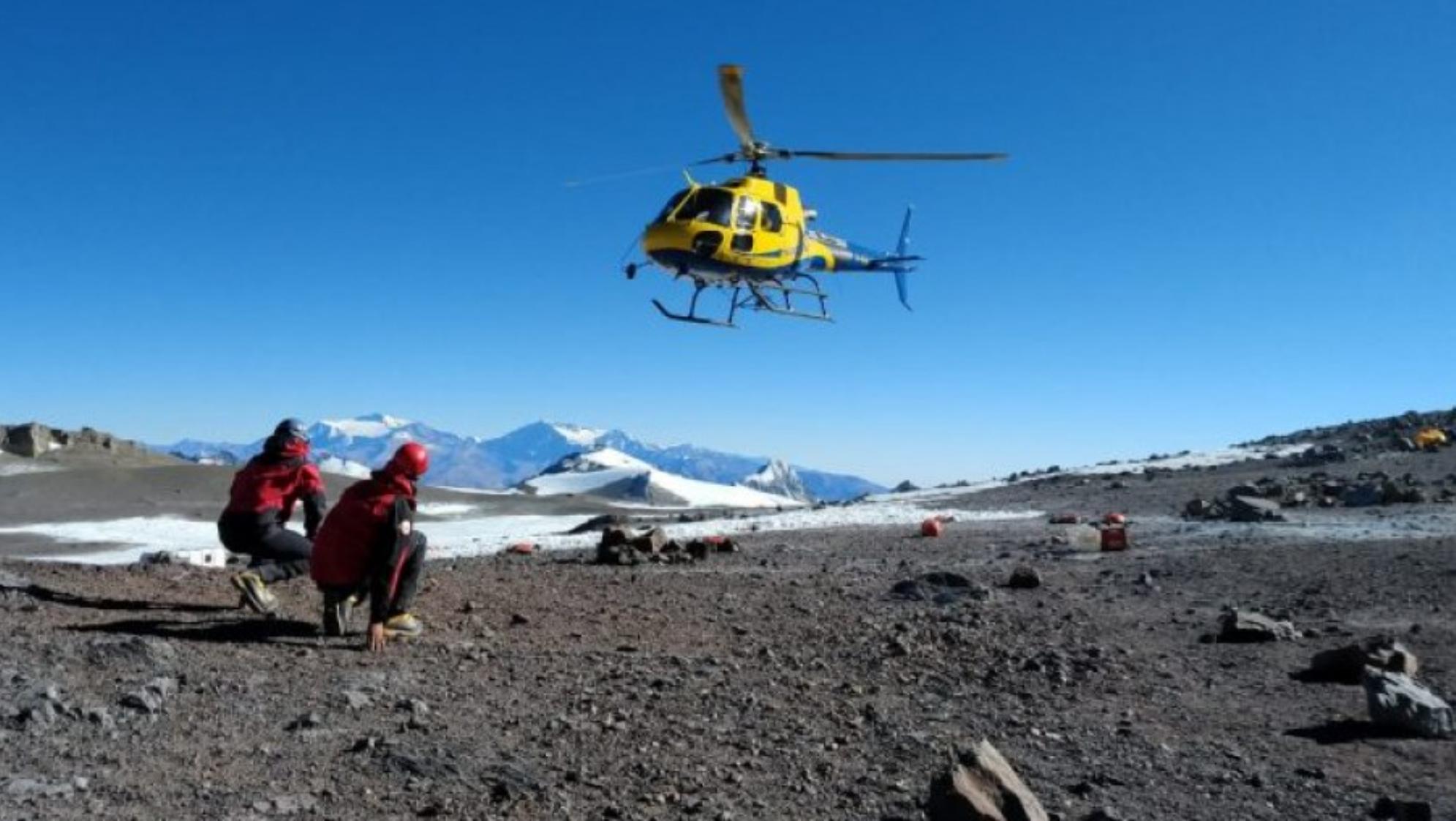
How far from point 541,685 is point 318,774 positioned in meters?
1.87

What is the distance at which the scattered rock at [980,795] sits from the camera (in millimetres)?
4305

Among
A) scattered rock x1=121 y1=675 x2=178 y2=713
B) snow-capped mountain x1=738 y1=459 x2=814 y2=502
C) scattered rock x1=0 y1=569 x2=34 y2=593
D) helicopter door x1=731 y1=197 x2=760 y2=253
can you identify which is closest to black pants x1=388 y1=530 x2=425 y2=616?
scattered rock x1=121 y1=675 x2=178 y2=713

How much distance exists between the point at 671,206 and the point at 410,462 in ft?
57.8

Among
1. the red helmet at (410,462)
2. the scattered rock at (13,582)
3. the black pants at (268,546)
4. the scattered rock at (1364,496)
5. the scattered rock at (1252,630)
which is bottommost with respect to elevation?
the scattered rock at (1252,630)

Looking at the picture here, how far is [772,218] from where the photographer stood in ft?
83.8

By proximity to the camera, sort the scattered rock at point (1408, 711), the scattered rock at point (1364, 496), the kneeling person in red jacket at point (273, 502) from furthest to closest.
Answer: the scattered rock at point (1364, 496) → the kneeling person in red jacket at point (273, 502) → the scattered rock at point (1408, 711)

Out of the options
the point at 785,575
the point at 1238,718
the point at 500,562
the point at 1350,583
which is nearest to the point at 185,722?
the point at 1238,718

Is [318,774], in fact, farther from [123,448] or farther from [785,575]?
[123,448]

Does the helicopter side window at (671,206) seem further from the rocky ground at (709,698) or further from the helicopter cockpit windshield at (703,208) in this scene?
the rocky ground at (709,698)

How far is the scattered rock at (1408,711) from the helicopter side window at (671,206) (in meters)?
19.6

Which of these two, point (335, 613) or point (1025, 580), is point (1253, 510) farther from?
point (335, 613)

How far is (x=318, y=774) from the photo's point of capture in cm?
474

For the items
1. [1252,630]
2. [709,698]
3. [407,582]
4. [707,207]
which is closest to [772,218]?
[707,207]

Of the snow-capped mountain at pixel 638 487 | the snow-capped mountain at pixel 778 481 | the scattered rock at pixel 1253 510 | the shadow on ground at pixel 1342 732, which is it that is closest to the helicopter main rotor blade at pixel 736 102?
the scattered rock at pixel 1253 510
